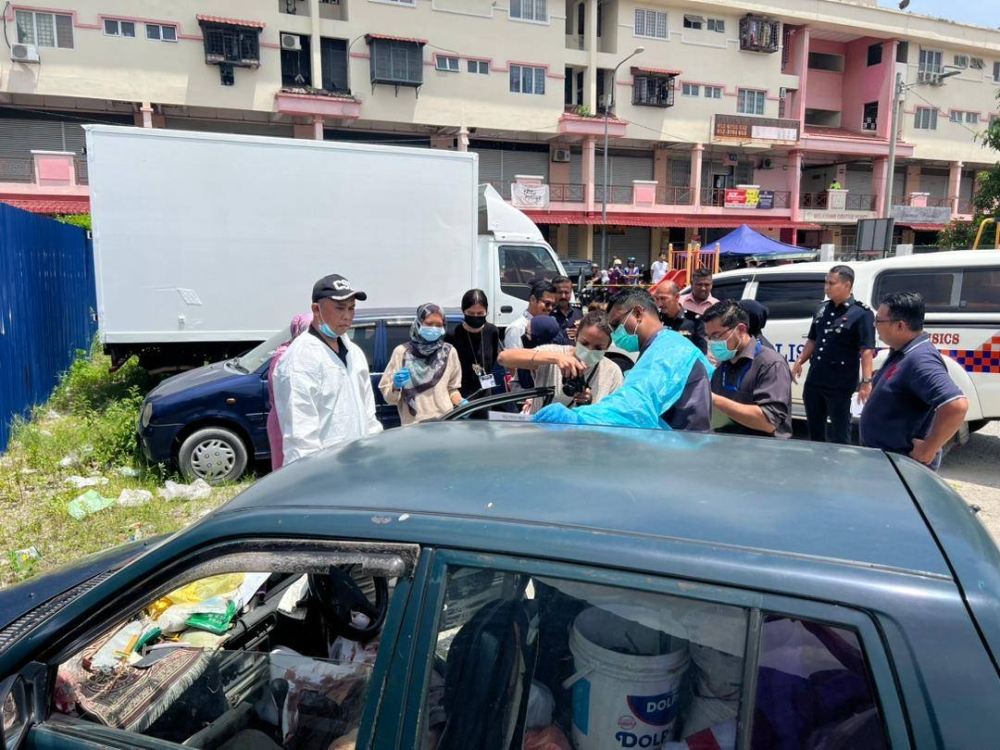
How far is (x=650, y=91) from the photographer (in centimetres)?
3312

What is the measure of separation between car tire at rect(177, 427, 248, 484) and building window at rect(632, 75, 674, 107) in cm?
3144

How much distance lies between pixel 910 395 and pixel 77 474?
21.7ft

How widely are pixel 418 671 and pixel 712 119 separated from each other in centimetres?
3704

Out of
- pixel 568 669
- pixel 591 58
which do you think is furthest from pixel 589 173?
pixel 568 669

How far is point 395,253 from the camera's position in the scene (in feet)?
31.3

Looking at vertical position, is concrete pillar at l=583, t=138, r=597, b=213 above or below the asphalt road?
above

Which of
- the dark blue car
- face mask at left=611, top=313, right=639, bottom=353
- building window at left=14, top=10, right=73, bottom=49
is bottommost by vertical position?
the dark blue car

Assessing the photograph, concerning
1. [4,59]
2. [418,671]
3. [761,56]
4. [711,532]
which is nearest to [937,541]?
[711,532]

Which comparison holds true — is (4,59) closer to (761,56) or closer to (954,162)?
(761,56)

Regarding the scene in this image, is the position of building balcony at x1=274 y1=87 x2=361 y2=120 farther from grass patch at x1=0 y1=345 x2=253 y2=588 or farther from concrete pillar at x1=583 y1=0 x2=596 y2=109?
grass patch at x1=0 y1=345 x2=253 y2=588

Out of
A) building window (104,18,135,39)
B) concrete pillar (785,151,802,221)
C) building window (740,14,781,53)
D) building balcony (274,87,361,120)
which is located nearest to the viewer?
building window (104,18,135,39)

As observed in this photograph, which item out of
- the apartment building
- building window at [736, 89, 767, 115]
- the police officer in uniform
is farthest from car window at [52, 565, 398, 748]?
building window at [736, 89, 767, 115]

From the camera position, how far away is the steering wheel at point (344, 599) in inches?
89.2

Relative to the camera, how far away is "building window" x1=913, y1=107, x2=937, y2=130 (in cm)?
3912
